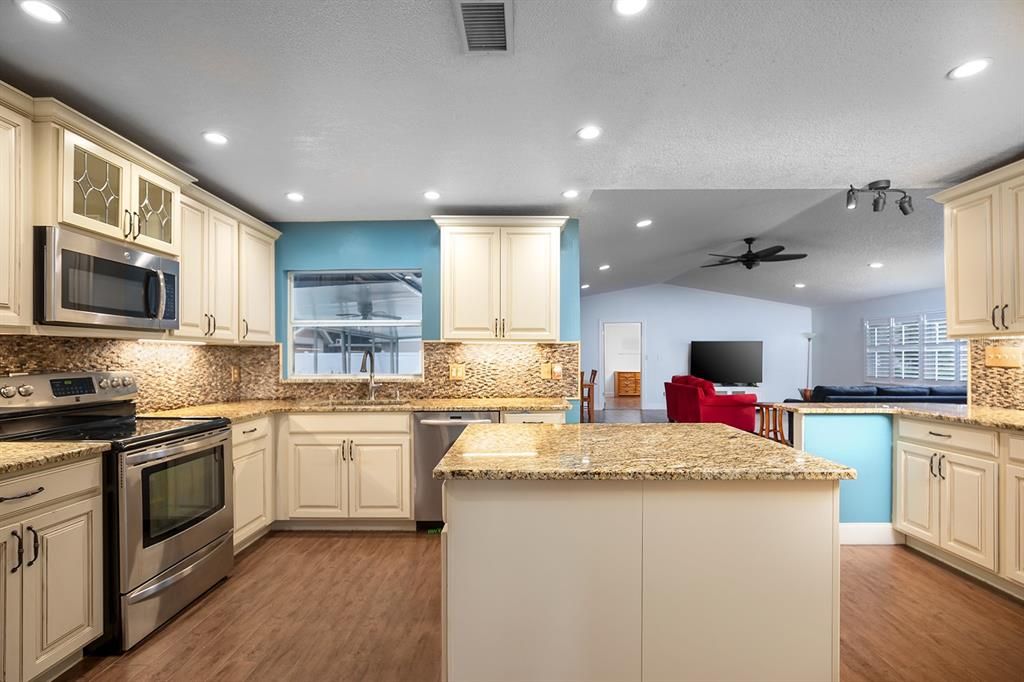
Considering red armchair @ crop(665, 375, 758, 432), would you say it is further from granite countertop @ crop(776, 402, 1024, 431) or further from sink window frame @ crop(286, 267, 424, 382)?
sink window frame @ crop(286, 267, 424, 382)

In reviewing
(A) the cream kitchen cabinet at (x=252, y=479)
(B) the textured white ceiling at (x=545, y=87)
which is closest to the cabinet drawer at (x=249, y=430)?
(A) the cream kitchen cabinet at (x=252, y=479)

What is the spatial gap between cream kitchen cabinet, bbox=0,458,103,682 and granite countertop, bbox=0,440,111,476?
4 cm

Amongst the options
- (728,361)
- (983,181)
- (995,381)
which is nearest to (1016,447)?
(995,381)

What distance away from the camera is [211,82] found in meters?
1.95

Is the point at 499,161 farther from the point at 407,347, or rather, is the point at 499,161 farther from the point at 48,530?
the point at 48,530

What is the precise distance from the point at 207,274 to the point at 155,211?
1.91 ft

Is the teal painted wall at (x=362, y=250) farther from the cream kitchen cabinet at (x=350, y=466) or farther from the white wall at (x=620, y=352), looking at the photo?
the white wall at (x=620, y=352)

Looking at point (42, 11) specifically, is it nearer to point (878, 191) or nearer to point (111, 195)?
point (111, 195)

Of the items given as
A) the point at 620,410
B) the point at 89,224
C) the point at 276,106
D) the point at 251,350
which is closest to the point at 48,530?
the point at 89,224

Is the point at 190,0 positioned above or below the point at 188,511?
above

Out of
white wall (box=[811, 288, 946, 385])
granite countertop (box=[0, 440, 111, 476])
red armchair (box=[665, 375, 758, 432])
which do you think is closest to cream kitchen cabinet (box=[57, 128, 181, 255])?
granite countertop (box=[0, 440, 111, 476])

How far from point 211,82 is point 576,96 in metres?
1.49

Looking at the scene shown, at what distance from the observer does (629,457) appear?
5.28ft

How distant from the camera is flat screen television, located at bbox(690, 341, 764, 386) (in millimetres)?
10461
